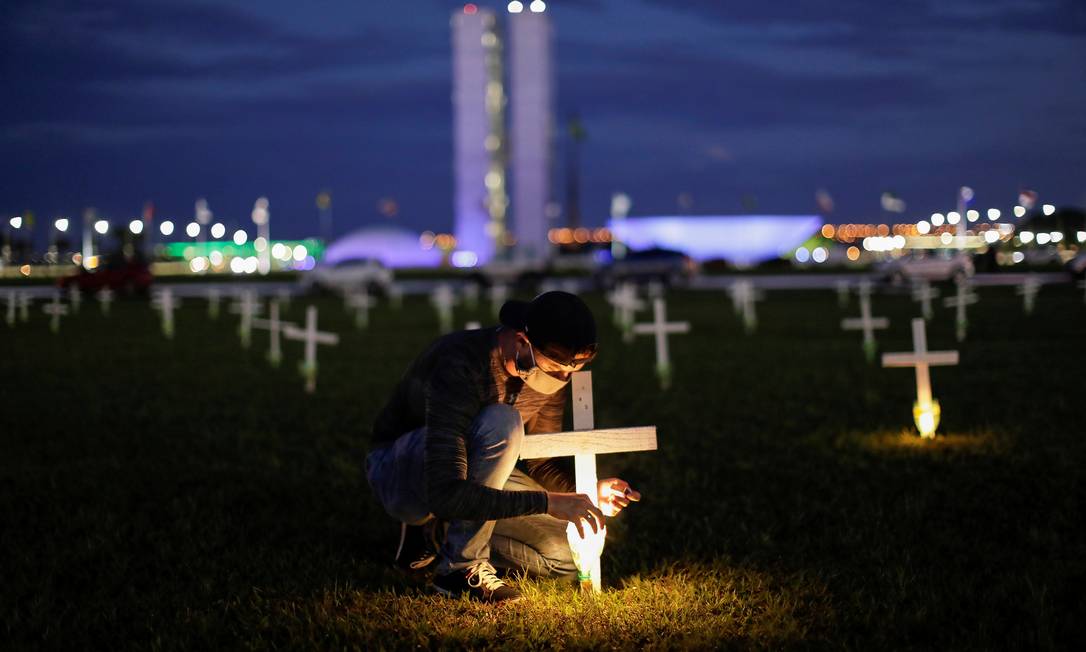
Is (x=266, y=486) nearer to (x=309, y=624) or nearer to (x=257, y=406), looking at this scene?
(x=309, y=624)

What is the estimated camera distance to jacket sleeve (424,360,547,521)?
415cm

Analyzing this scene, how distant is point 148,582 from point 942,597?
3.41 m

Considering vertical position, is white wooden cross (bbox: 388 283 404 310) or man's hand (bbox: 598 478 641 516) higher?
white wooden cross (bbox: 388 283 404 310)

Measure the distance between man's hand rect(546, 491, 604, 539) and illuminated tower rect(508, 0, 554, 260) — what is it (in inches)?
3715

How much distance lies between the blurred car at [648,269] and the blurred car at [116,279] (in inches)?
674

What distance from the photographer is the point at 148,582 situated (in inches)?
202

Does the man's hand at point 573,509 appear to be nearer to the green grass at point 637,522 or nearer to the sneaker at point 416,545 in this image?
the green grass at point 637,522

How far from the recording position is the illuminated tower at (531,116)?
325 ft

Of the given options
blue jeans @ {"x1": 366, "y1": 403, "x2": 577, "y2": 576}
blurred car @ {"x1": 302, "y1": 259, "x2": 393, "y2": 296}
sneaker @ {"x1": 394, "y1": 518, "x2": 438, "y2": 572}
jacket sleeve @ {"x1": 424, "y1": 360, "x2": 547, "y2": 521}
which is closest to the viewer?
jacket sleeve @ {"x1": 424, "y1": 360, "x2": 547, "y2": 521}

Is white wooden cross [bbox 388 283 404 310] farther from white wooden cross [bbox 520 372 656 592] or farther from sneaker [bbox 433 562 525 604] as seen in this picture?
white wooden cross [bbox 520 372 656 592]

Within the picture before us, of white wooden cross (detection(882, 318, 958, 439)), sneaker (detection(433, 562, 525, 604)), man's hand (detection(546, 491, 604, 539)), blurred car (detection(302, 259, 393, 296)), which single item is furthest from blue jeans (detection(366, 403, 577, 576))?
blurred car (detection(302, 259, 393, 296))

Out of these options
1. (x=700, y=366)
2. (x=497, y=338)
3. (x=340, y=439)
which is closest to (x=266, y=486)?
(x=340, y=439)

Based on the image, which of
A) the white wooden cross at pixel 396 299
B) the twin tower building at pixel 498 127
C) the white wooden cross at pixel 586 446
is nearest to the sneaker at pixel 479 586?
the white wooden cross at pixel 586 446

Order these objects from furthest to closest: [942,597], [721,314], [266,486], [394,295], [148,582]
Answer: [394,295], [721,314], [266,486], [148,582], [942,597]
